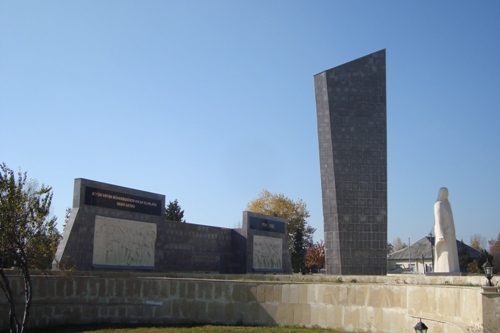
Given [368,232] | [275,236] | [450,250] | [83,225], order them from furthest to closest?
[275,236], [368,232], [83,225], [450,250]

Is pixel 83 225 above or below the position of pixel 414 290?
above

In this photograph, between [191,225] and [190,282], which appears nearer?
[190,282]

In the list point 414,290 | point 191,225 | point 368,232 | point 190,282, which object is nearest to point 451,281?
point 414,290

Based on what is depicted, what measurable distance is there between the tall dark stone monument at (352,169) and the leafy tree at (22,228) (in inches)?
505

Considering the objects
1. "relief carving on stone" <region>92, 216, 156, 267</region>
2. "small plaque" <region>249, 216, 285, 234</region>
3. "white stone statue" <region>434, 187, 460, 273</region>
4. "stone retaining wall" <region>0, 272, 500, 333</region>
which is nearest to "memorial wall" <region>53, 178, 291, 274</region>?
"relief carving on stone" <region>92, 216, 156, 267</region>

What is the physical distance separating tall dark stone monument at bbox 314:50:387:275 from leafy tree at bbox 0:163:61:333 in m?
12.8

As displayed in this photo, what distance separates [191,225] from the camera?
1057 inches

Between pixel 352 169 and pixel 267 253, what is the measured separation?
11838mm

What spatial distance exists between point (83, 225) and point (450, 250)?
1288 cm

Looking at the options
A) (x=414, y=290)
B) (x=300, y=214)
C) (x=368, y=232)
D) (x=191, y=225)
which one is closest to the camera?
(x=414, y=290)

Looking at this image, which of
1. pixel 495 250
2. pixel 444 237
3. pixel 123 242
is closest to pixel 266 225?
pixel 123 242

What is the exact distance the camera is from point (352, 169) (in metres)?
22.0

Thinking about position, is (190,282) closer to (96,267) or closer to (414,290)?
(414,290)

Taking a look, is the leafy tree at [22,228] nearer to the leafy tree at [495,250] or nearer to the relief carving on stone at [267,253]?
the relief carving on stone at [267,253]
